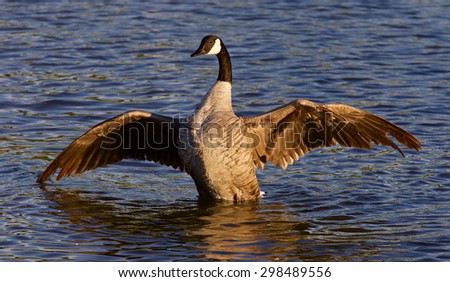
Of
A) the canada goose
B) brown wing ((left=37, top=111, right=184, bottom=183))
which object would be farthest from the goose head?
brown wing ((left=37, top=111, right=184, bottom=183))

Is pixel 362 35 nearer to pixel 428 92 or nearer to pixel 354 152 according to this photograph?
pixel 428 92

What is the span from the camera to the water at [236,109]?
8656mm

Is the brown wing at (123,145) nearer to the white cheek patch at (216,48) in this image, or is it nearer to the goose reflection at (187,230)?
the goose reflection at (187,230)

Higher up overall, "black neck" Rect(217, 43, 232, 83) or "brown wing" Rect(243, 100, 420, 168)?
"black neck" Rect(217, 43, 232, 83)

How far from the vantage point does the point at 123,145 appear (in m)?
10.1

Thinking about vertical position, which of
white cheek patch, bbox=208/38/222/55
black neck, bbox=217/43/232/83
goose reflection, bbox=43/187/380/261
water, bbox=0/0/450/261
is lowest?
goose reflection, bbox=43/187/380/261

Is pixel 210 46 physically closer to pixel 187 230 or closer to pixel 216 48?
pixel 216 48

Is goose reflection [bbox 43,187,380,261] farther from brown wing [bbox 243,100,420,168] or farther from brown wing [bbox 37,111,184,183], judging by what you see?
brown wing [bbox 243,100,420,168]

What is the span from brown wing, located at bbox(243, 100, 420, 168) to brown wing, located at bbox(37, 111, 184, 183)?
980mm

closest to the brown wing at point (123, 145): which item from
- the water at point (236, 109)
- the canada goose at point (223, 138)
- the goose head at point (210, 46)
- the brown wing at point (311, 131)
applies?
the canada goose at point (223, 138)

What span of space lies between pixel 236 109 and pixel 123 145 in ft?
9.56

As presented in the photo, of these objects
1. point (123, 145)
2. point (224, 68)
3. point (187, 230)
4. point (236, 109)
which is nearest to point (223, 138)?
point (224, 68)

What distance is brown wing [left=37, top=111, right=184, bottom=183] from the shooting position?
963 centimetres

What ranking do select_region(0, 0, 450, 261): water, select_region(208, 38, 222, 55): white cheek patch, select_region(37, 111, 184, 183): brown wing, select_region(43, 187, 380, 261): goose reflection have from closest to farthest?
select_region(43, 187, 380, 261): goose reflection, select_region(0, 0, 450, 261): water, select_region(37, 111, 184, 183): brown wing, select_region(208, 38, 222, 55): white cheek patch
